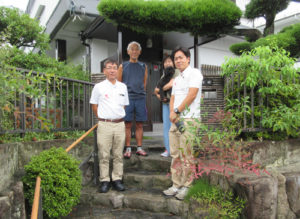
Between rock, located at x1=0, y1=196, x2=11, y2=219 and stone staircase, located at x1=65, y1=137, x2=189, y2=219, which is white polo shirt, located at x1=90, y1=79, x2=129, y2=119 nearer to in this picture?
stone staircase, located at x1=65, y1=137, x2=189, y2=219

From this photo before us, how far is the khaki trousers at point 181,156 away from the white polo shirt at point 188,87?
0.41 feet

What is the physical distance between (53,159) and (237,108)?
253cm

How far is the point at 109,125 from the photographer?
10.3ft

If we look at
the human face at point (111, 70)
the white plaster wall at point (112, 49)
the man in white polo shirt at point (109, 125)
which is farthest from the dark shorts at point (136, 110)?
the white plaster wall at point (112, 49)

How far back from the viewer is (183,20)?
515 cm

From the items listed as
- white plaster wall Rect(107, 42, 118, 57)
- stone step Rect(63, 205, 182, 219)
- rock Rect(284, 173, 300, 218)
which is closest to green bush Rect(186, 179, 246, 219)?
stone step Rect(63, 205, 182, 219)

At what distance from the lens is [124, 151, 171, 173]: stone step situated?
11.6 ft

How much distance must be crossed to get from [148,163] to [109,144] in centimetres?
82

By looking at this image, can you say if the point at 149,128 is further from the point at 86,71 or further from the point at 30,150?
the point at 30,150

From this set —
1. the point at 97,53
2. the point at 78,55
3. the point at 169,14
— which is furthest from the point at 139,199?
the point at 78,55

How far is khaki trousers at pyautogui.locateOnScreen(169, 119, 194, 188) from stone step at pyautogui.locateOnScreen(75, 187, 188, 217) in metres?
0.24

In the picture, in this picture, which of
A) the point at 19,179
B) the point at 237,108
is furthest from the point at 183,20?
the point at 19,179

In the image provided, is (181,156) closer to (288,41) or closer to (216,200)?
(216,200)

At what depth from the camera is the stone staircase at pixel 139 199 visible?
111 inches
